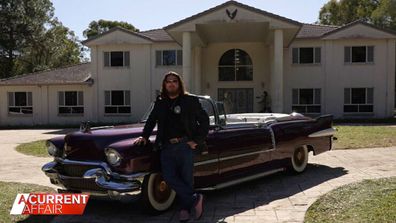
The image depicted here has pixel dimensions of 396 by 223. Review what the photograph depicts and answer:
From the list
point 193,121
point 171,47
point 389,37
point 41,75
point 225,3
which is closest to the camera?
point 193,121

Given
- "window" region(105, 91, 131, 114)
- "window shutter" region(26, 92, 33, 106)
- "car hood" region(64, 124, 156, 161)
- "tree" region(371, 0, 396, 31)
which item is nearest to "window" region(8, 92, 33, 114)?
"window shutter" region(26, 92, 33, 106)

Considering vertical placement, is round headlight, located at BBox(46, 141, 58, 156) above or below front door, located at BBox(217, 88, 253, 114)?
below

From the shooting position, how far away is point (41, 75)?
34750mm

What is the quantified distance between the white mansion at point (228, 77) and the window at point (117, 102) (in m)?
0.07

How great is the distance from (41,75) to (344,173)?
1152 inches

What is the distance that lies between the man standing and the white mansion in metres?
22.2

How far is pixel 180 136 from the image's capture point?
Answer: 5.74m

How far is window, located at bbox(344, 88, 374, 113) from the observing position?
30.1 m

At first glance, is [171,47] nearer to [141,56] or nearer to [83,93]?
[141,56]

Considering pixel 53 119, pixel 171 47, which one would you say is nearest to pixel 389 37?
pixel 171 47

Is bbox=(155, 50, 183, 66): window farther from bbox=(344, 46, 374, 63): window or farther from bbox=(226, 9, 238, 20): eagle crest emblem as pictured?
bbox=(344, 46, 374, 63): window

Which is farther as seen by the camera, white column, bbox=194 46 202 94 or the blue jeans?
white column, bbox=194 46 202 94

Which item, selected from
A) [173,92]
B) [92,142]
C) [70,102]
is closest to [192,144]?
[173,92]

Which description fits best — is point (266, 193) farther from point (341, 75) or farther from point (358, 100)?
point (358, 100)
